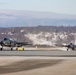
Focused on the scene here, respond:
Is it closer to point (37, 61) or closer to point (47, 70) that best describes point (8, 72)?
point (47, 70)

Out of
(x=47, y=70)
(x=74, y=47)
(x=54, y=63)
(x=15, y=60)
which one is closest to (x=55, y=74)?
(x=47, y=70)

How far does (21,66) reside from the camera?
41906mm

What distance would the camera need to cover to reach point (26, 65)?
4269cm

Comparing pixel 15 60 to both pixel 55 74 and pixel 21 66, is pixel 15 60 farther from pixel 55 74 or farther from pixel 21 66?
pixel 55 74

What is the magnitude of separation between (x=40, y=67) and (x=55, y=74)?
552 centimetres

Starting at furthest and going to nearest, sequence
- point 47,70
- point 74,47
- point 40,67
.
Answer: point 74,47 → point 40,67 → point 47,70

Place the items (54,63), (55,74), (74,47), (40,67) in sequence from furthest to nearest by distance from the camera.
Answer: (74,47), (54,63), (40,67), (55,74)

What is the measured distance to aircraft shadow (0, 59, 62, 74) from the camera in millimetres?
39537

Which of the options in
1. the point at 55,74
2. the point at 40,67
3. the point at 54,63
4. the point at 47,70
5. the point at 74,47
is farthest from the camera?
the point at 74,47

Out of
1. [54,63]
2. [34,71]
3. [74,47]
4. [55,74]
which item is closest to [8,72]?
[34,71]

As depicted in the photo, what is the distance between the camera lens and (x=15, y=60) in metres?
46.3

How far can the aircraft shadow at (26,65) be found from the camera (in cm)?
3954

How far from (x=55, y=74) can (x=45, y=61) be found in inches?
397

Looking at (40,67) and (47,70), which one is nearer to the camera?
(47,70)
